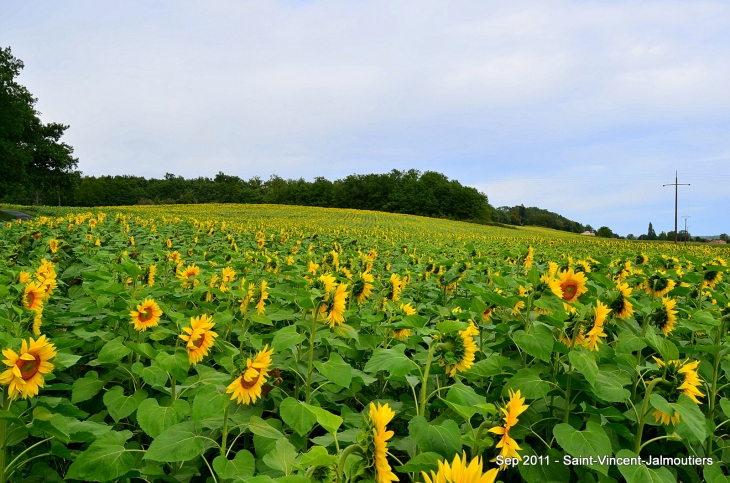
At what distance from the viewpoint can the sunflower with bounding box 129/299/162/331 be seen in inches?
93.9

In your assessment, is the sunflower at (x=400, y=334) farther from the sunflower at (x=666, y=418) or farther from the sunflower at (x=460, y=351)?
the sunflower at (x=666, y=418)

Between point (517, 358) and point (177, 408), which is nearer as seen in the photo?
point (177, 408)

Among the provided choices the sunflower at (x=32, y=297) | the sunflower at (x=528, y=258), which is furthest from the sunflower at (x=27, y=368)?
the sunflower at (x=528, y=258)

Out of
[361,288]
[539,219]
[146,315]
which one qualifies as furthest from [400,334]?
[539,219]

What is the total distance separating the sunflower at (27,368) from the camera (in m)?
1.62

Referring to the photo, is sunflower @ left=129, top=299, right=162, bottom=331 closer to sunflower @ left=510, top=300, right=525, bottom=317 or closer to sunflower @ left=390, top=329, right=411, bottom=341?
sunflower @ left=390, top=329, right=411, bottom=341

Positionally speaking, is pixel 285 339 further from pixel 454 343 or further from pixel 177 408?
pixel 454 343

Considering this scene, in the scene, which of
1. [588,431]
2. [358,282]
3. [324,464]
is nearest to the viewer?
[324,464]

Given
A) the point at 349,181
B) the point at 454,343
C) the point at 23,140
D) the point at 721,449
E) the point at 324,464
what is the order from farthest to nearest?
1. the point at 349,181
2. the point at 23,140
3. the point at 721,449
4. the point at 454,343
5. the point at 324,464

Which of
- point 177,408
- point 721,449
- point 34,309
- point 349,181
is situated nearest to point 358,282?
point 177,408

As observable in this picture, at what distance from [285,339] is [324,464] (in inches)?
38.5

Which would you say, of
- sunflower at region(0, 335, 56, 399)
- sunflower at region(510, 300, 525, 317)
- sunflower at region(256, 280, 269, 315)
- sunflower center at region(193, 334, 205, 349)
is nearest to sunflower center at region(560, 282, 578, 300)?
sunflower at region(510, 300, 525, 317)

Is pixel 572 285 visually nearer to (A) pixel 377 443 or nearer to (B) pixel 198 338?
(A) pixel 377 443

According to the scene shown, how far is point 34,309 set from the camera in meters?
2.45
